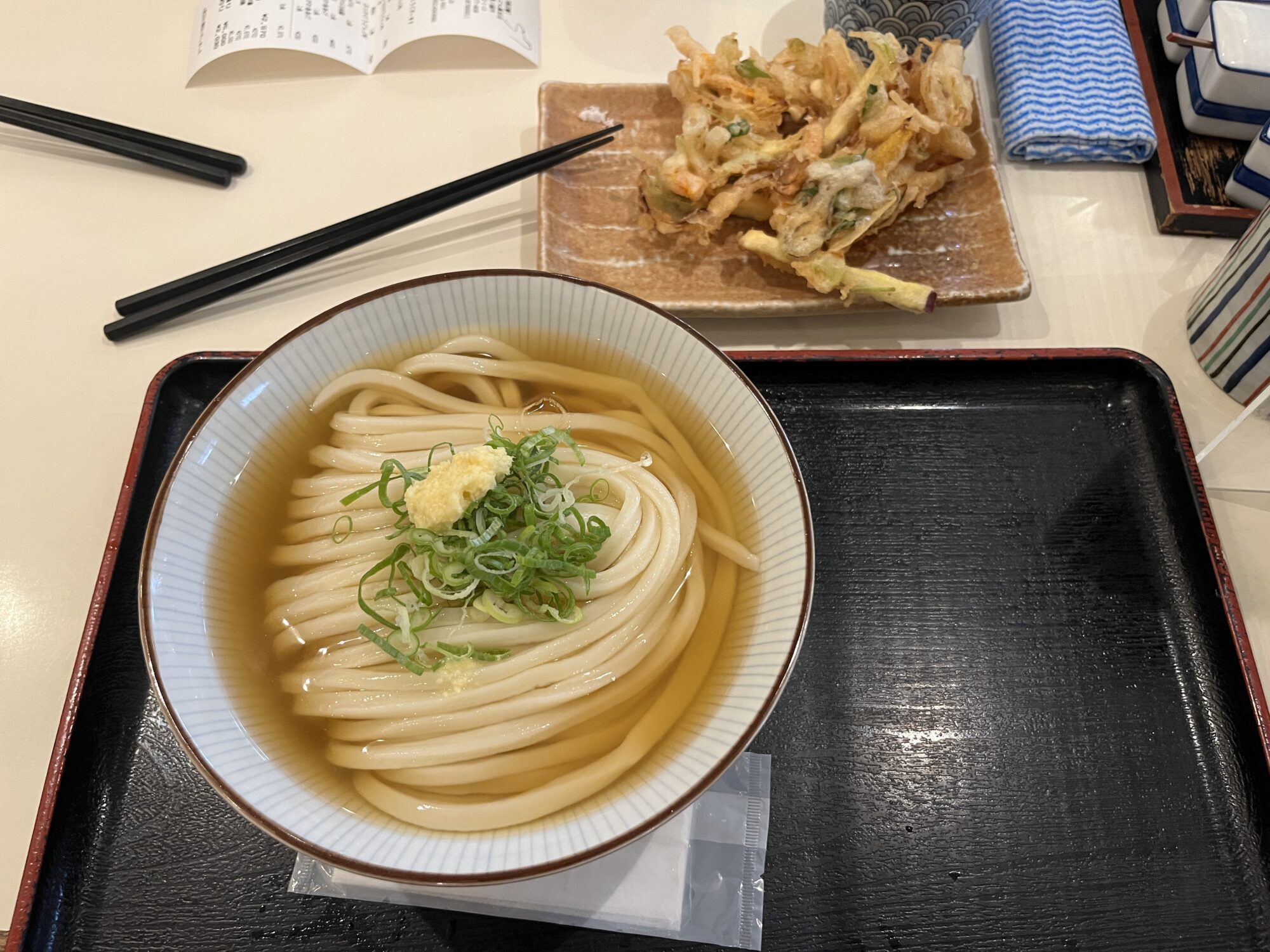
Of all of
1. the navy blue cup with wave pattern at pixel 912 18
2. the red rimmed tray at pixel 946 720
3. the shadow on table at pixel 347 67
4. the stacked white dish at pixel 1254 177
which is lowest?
the red rimmed tray at pixel 946 720

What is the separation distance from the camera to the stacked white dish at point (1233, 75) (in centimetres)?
178

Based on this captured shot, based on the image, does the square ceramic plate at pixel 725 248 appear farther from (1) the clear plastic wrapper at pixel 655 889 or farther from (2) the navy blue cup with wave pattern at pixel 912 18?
(1) the clear plastic wrapper at pixel 655 889

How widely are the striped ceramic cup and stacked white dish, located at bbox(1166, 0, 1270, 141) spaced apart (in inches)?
16.8

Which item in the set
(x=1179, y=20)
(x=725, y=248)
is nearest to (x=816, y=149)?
(x=725, y=248)

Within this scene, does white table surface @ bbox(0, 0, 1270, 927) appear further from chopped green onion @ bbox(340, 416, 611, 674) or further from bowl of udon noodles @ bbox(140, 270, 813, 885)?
chopped green onion @ bbox(340, 416, 611, 674)

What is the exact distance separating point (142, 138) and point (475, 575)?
157 centimetres

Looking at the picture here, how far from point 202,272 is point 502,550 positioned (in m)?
1.10

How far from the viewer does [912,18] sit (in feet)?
6.47

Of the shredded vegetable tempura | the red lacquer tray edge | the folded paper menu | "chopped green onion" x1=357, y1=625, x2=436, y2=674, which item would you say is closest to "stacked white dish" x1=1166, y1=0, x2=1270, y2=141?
the shredded vegetable tempura

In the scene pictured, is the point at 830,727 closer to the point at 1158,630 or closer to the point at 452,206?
the point at 1158,630

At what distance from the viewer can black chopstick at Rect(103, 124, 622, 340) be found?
5.65 ft

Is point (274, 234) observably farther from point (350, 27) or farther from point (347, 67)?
point (350, 27)

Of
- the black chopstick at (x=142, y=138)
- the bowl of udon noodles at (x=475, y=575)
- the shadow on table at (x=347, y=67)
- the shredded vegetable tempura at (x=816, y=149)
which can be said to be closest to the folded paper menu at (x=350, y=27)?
the shadow on table at (x=347, y=67)

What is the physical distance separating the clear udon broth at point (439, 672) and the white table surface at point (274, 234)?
1.51 ft
